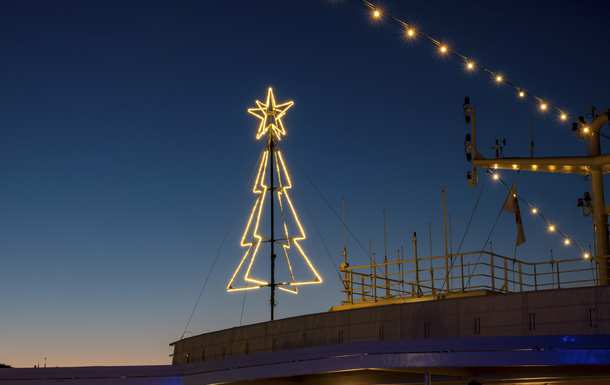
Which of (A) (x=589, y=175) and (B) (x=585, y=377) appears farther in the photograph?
(A) (x=589, y=175)

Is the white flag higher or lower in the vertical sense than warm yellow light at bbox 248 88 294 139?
lower

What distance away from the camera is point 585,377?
17.4 meters

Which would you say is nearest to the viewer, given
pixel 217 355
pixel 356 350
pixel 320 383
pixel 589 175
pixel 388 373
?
pixel 356 350

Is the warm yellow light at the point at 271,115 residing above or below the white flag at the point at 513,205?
above

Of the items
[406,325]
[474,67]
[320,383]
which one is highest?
[474,67]

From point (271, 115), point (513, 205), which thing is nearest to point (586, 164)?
point (513, 205)

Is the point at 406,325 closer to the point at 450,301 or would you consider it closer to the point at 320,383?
the point at 450,301

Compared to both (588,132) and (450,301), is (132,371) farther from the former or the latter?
(588,132)

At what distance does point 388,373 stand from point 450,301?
115 inches

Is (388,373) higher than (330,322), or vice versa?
(330,322)

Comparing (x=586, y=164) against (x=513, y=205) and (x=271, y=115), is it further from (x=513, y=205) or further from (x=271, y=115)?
(x=271, y=115)

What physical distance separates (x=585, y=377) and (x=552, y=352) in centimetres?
222

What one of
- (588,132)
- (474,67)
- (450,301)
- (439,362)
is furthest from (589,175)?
(439,362)

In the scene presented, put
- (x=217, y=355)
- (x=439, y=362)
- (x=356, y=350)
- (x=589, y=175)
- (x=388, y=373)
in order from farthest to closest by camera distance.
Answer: (x=589, y=175) < (x=217, y=355) < (x=388, y=373) < (x=356, y=350) < (x=439, y=362)
